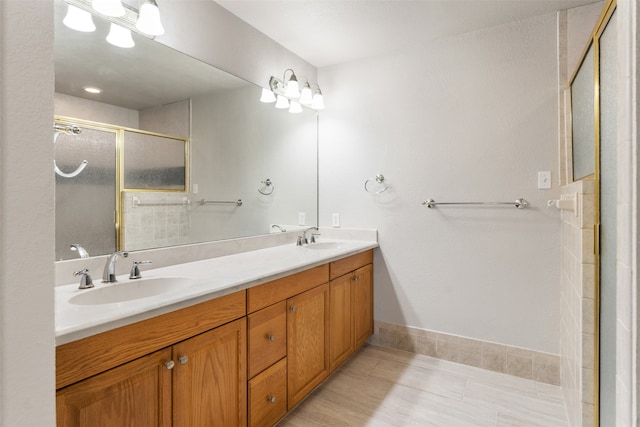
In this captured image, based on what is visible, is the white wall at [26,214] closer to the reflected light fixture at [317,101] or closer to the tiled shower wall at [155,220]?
the tiled shower wall at [155,220]

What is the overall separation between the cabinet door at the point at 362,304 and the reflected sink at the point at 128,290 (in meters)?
1.27

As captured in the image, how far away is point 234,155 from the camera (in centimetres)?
214

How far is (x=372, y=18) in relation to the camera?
82.9 inches

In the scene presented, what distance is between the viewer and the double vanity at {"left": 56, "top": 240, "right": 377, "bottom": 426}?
0.93 meters

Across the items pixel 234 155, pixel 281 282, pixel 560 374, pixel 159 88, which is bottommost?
pixel 560 374

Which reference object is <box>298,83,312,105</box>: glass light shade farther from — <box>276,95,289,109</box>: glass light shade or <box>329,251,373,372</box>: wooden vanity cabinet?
<box>329,251,373,372</box>: wooden vanity cabinet

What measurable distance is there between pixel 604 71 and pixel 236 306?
1673mm

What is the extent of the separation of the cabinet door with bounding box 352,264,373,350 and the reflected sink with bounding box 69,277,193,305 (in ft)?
4.15

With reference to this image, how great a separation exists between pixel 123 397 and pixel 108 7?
1.47m

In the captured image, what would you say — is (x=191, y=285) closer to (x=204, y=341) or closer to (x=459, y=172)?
(x=204, y=341)

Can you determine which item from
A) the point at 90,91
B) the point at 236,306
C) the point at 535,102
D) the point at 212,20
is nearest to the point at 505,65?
the point at 535,102

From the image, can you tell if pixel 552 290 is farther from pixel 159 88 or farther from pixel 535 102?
pixel 159 88

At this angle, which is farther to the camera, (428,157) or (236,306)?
(428,157)

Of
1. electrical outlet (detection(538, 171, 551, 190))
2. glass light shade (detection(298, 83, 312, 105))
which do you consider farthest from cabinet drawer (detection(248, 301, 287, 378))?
electrical outlet (detection(538, 171, 551, 190))
